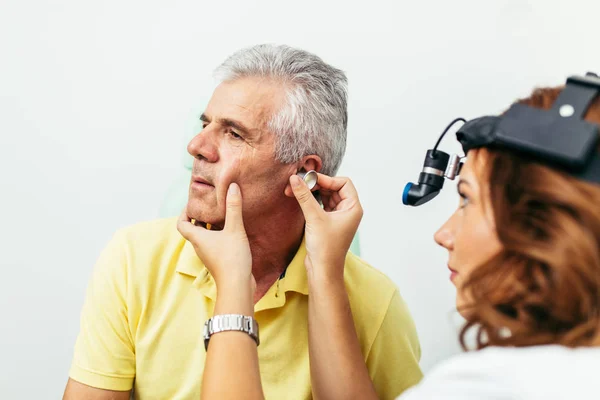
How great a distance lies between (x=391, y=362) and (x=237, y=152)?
1.94 feet

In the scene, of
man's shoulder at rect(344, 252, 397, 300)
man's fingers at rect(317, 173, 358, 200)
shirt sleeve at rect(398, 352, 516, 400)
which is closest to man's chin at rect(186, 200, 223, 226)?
man's fingers at rect(317, 173, 358, 200)

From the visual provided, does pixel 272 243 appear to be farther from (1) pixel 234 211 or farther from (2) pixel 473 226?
(2) pixel 473 226

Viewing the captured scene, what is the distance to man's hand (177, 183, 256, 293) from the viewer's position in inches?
49.0

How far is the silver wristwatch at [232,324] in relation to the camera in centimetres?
118

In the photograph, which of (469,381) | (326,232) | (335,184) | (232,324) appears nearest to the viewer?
(469,381)

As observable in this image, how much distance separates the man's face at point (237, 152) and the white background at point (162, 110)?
591 mm

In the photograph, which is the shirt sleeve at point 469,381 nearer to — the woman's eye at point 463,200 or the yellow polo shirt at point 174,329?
the woman's eye at point 463,200

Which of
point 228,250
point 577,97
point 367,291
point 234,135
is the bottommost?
point 367,291

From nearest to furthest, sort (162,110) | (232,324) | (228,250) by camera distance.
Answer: (232,324), (228,250), (162,110)

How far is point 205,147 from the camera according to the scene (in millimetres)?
1475

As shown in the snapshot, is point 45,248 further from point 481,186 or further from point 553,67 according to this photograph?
point 553,67

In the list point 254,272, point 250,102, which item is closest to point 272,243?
point 254,272

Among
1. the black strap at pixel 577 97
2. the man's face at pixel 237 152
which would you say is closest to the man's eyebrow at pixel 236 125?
the man's face at pixel 237 152

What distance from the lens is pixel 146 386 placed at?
4.78 feet
